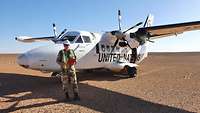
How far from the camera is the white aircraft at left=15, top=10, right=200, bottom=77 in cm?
1543

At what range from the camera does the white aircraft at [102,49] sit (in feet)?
50.6

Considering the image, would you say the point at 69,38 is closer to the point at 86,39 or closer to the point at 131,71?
the point at 86,39

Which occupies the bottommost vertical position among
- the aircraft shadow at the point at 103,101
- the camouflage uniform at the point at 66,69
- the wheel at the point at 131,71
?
the aircraft shadow at the point at 103,101

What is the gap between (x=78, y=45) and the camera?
1759 centimetres

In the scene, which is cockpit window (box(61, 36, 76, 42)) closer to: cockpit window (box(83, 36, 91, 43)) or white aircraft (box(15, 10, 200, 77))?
white aircraft (box(15, 10, 200, 77))

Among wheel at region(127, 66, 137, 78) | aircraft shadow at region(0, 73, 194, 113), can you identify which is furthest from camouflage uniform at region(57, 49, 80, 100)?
wheel at region(127, 66, 137, 78)

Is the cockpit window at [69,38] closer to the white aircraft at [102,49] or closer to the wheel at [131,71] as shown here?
→ the white aircraft at [102,49]

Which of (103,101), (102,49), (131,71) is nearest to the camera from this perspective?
(103,101)

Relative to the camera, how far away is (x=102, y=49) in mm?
19938

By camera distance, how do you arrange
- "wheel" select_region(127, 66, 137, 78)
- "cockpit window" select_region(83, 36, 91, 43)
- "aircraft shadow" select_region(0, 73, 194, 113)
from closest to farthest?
"aircraft shadow" select_region(0, 73, 194, 113) → "cockpit window" select_region(83, 36, 91, 43) → "wheel" select_region(127, 66, 137, 78)

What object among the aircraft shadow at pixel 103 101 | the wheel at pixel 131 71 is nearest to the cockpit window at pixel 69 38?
the aircraft shadow at pixel 103 101

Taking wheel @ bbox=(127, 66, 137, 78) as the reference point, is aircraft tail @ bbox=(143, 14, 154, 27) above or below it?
above

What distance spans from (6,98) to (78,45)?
20.0 ft

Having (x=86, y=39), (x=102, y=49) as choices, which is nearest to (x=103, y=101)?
(x=86, y=39)
